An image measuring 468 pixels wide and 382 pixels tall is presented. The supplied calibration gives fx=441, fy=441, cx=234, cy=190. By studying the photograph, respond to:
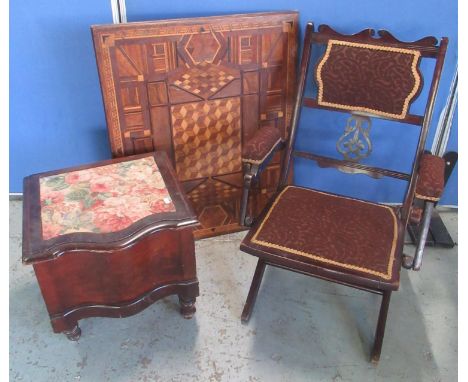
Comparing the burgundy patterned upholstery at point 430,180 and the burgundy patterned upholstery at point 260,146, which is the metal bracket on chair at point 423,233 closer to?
the burgundy patterned upholstery at point 430,180

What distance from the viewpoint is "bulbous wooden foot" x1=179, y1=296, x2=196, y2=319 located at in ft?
6.03

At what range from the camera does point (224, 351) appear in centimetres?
178

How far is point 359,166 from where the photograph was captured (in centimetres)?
192

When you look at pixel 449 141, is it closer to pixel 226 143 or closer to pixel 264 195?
pixel 264 195

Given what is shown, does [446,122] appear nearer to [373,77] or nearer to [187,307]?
[373,77]

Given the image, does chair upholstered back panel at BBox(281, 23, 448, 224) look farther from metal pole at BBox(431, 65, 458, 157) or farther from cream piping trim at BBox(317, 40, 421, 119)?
metal pole at BBox(431, 65, 458, 157)

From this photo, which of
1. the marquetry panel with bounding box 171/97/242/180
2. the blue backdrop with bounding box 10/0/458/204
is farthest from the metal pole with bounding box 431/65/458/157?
the marquetry panel with bounding box 171/97/242/180

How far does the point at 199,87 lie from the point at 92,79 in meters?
0.52

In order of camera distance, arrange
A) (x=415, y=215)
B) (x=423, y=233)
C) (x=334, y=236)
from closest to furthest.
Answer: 1. (x=423, y=233)
2. (x=334, y=236)
3. (x=415, y=215)

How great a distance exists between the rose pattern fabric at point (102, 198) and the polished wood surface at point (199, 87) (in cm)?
22

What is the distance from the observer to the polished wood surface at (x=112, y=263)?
1477 millimetres

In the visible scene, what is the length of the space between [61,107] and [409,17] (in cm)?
165

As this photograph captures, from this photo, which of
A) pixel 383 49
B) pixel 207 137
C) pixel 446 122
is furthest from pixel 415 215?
pixel 207 137
